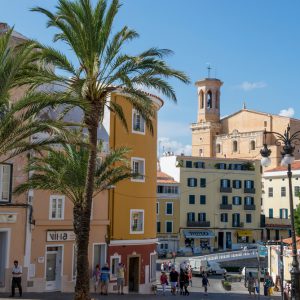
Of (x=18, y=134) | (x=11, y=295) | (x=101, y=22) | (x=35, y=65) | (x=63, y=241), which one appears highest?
(x=101, y=22)

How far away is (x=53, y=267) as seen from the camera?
27094 mm

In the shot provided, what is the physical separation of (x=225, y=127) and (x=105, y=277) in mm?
73181

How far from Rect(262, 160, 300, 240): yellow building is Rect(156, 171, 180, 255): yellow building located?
13925 mm

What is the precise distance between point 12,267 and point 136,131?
36.2 feet

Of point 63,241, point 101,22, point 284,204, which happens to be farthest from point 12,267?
point 284,204

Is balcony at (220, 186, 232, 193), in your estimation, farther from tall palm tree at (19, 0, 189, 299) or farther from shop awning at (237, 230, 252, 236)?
tall palm tree at (19, 0, 189, 299)

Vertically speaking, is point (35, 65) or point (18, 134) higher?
point (35, 65)

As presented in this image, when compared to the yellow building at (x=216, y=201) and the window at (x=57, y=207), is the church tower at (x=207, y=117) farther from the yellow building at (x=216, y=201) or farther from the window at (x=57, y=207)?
the window at (x=57, y=207)

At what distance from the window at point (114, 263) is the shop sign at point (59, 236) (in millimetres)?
3228

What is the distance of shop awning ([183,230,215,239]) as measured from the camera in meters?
70.6

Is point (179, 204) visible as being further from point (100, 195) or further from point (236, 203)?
point (100, 195)

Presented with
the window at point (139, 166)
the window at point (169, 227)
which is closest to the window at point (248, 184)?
the window at point (169, 227)

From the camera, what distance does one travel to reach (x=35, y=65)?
19.1 metres

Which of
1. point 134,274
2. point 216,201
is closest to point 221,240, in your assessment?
point 216,201
